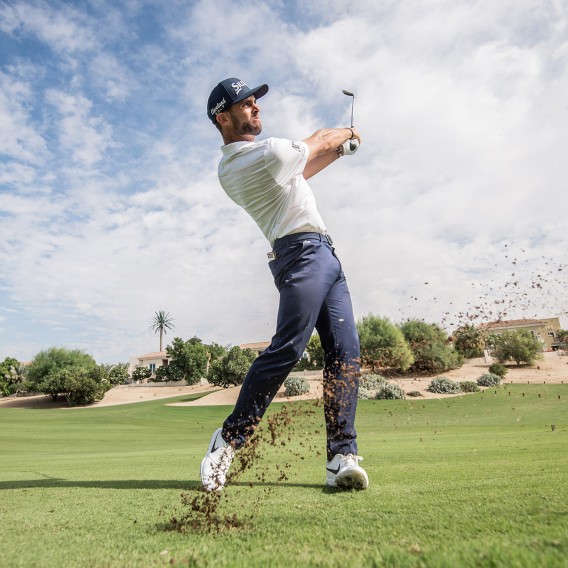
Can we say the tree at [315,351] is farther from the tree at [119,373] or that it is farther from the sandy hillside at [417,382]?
the tree at [119,373]

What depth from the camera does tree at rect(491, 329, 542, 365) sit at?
42406 millimetres

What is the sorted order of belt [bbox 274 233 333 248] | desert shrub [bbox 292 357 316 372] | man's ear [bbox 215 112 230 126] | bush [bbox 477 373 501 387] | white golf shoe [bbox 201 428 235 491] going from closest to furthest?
white golf shoe [bbox 201 428 235 491] → belt [bbox 274 233 333 248] → man's ear [bbox 215 112 230 126] → bush [bbox 477 373 501 387] → desert shrub [bbox 292 357 316 372]

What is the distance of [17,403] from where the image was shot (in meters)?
49.7

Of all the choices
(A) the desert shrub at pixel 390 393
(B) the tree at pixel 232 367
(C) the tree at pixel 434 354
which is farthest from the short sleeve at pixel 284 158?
(B) the tree at pixel 232 367

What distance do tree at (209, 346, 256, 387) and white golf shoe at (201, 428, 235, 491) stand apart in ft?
136

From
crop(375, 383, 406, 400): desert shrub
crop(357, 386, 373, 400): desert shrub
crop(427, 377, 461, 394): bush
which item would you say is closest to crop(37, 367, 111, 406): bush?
crop(357, 386, 373, 400): desert shrub

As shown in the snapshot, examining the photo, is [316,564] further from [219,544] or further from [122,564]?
[122,564]

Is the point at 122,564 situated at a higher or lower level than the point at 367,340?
lower

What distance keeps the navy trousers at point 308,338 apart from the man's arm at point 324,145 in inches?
25.2

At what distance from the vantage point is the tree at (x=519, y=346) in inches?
1670

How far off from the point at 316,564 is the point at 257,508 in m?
1.14

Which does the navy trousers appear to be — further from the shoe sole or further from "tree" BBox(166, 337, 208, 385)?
"tree" BBox(166, 337, 208, 385)

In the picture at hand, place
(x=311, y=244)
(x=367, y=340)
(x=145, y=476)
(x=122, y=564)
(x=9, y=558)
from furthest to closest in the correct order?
(x=367, y=340) < (x=145, y=476) < (x=311, y=244) < (x=9, y=558) < (x=122, y=564)

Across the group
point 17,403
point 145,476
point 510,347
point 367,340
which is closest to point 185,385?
point 17,403
